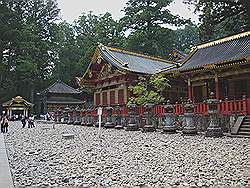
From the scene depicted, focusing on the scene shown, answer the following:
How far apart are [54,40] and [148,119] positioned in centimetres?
4446

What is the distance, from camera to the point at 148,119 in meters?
18.2

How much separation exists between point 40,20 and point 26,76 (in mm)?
13262

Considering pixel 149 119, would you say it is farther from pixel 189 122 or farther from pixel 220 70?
pixel 220 70

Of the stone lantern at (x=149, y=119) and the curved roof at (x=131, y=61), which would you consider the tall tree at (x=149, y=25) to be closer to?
the curved roof at (x=131, y=61)

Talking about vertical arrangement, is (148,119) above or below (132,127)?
above

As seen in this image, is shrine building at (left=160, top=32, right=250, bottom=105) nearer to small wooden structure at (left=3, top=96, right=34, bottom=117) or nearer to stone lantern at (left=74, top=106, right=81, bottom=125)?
stone lantern at (left=74, top=106, right=81, bottom=125)

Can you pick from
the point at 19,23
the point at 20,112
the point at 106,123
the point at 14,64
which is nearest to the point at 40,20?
the point at 19,23

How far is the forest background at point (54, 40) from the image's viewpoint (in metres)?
46.7

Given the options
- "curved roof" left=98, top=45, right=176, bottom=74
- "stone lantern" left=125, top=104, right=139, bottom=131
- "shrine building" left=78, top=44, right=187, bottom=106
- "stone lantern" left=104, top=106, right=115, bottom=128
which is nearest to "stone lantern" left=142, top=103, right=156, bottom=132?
"stone lantern" left=125, top=104, right=139, bottom=131

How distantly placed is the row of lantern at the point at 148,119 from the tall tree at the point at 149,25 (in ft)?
66.1

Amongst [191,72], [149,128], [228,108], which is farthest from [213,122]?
[191,72]

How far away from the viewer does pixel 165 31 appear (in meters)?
45.3

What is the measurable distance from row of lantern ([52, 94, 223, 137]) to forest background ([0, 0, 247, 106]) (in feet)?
71.7

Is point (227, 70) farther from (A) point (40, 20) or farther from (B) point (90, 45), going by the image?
(A) point (40, 20)
